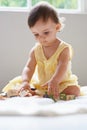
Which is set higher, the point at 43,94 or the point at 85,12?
the point at 85,12

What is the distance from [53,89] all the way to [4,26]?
2.61ft

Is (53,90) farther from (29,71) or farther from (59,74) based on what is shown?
(29,71)

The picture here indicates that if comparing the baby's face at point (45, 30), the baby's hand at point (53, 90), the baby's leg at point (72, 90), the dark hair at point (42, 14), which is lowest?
the baby's leg at point (72, 90)

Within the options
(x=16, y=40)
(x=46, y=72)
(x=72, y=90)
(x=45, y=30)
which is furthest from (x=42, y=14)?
(x=16, y=40)

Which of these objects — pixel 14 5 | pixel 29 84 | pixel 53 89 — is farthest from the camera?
pixel 14 5

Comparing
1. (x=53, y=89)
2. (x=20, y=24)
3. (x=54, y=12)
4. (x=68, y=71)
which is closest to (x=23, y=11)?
(x=20, y=24)

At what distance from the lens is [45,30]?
1.39 m

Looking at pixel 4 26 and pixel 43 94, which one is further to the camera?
pixel 4 26

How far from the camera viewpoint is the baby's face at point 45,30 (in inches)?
54.7

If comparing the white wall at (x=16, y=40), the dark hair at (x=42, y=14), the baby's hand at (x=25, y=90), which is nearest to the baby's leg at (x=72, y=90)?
the baby's hand at (x=25, y=90)

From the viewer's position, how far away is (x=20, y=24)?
196 cm

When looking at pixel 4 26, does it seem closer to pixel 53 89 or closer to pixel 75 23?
pixel 75 23

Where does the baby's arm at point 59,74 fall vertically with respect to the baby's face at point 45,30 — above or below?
below

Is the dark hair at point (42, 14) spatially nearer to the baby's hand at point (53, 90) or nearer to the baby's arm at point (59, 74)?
the baby's arm at point (59, 74)
